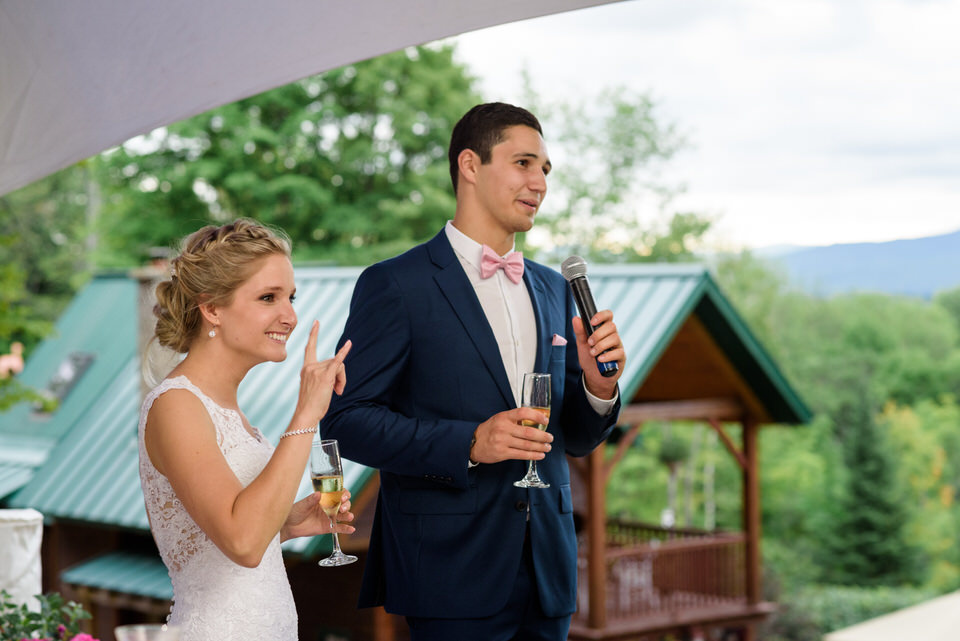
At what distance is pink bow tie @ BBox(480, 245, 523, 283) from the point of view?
110 inches

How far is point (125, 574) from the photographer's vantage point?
11188 millimetres

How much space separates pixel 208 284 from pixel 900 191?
5735 cm

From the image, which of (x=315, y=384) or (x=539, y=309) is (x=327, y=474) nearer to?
(x=315, y=384)

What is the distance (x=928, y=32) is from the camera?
4941cm

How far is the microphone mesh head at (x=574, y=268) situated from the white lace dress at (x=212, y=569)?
87cm

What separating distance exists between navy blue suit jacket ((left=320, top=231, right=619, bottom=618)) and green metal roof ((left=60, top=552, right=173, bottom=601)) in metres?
8.21

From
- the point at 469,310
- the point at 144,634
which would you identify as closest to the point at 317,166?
the point at 469,310

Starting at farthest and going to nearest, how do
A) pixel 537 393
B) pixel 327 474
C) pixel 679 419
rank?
1. pixel 679 419
2. pixel 537 393
3. pixel 327 474

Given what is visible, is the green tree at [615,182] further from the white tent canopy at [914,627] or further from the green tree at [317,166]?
the white tent canopy at [914,627]

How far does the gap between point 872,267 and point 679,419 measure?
1495 inches

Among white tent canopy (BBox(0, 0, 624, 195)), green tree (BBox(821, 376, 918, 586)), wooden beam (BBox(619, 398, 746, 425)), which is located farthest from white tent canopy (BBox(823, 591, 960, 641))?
green tree (BBox(821, 376, 918, 586))

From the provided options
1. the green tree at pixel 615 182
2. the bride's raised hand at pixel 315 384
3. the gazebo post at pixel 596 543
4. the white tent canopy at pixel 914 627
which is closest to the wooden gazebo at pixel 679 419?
the gazebo post at pixel 596 543

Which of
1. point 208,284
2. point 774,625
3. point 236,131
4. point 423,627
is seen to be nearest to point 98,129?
point 208,284

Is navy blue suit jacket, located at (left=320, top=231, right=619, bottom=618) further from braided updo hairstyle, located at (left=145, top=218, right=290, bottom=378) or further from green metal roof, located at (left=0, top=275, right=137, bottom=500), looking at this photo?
green metal roof, located at (left=0, top=275, right=137, bottom=500)
